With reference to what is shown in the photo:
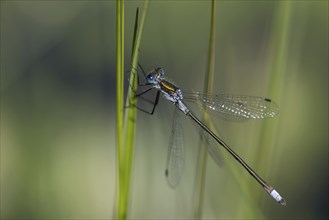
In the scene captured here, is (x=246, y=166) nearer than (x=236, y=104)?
Yes

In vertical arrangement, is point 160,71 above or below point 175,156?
above

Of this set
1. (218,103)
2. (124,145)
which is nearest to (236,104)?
(218,103)

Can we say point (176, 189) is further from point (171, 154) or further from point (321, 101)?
point (321, 101)

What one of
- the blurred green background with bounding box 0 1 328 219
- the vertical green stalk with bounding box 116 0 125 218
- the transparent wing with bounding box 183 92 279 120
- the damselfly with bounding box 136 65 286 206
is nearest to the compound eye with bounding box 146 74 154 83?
the damselfly with bounding box 136 65 286 206

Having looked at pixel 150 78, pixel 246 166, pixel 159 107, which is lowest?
pixel 246 166

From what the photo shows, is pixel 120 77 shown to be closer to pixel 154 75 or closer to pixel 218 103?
pixel 154 75

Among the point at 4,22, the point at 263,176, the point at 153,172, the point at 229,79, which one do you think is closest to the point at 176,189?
the point at 153,172

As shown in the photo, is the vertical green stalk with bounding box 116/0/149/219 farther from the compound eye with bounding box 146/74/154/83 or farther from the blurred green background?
the compound eye with bounding box 146/74/154/83
